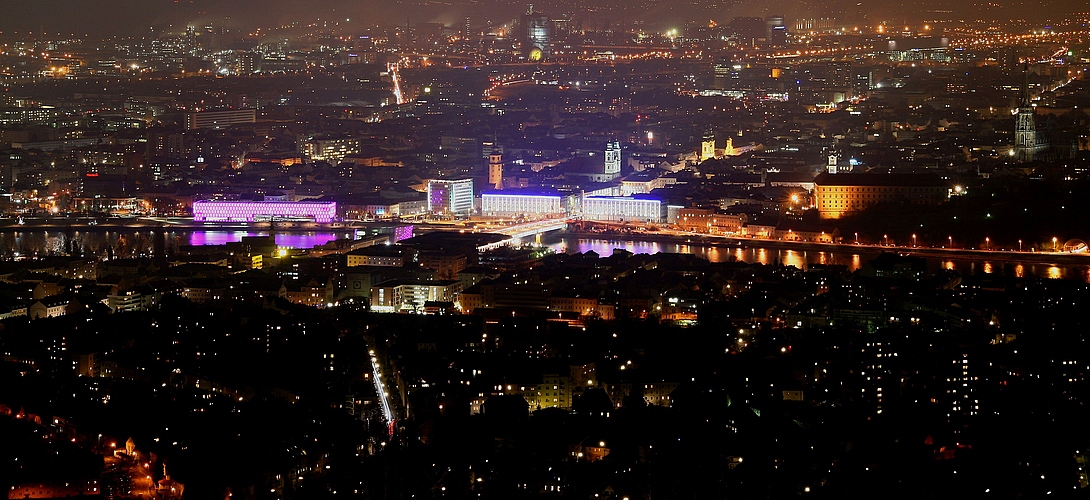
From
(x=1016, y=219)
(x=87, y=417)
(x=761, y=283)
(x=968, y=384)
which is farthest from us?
(x=1016, y=219)

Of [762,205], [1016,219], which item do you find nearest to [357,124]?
[762,205]

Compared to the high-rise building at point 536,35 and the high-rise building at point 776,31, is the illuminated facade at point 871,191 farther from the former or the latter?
the high-rise building at point 536,35

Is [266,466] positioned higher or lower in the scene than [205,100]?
lower

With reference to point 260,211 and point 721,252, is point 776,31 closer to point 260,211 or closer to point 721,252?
point 260,211

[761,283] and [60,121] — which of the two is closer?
[761,283]

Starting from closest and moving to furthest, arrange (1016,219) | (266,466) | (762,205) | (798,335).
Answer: (266,466) → (798,335) → (1016,219) → (762,205)

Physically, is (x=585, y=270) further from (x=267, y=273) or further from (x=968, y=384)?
(x=968, y=384)

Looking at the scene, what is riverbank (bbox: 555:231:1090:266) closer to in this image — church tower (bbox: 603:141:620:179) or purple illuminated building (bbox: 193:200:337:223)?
purple illuminated building (bbox: 193:200:337:223)
